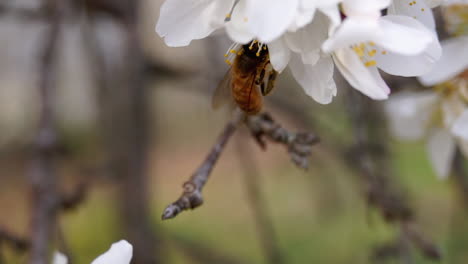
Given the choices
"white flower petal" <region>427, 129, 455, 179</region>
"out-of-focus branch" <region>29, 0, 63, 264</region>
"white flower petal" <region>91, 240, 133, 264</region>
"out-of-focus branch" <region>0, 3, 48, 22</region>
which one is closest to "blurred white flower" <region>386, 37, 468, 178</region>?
"white flower petal" <region>427, 129, 455, 179</region>

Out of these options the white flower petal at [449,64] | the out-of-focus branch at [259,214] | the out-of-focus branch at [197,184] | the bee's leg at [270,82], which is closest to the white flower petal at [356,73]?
the bee's leg at [270,82]

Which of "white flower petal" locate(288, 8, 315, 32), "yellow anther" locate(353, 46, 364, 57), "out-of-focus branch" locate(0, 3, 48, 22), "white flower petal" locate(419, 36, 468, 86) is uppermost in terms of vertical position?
"out-of-focus branch" locate(0, 3, 48, 22)

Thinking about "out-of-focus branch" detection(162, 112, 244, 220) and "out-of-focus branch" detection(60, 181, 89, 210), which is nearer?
"out-of-focus branch" detection(162, 112, 244, 220)

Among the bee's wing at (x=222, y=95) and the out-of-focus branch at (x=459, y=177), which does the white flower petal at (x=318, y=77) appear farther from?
the out-of-focus branch at (x=459, y=177)

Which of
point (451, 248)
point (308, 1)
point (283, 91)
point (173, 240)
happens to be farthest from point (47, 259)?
point (451, 248)

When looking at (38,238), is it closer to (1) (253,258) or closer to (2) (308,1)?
(2) (308,1)

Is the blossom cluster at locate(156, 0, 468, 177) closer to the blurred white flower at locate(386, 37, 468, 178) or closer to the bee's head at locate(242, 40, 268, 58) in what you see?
the bee's head at locate(242, 40, 268, 58)

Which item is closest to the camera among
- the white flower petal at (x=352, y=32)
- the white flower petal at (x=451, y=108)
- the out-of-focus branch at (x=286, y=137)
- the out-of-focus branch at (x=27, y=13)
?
the white flower petal at (x=352, y=32)
